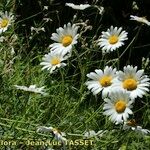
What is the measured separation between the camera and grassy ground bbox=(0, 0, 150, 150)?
8.73 ft

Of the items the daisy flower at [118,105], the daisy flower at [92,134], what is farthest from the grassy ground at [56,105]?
the daisy flower at [118,105]

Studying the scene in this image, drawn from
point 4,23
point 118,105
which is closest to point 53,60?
point 4,23

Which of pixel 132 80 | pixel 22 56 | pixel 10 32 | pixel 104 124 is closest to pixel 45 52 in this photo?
pixel 22 56

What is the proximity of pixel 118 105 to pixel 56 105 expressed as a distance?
49 centimetres

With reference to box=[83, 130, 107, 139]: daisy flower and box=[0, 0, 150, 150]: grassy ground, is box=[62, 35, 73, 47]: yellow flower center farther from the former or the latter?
box=[83, 130, 107, 139]: daisy flower

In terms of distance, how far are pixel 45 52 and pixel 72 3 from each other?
0.30 meters

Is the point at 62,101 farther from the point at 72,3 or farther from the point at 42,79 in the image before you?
→ the point at 72,3

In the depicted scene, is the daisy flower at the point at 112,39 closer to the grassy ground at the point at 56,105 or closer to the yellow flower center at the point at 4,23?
the grassy ground at the point at 56,105

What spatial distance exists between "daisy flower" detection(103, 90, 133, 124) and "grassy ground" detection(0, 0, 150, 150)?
0.13 metres

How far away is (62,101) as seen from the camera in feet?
9.74

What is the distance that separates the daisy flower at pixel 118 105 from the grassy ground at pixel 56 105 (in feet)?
0.42

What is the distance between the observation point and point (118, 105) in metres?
2.51

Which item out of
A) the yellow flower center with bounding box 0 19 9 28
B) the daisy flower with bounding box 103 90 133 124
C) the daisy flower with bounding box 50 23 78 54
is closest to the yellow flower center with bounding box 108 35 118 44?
the daisy flower with bounding box 50 23 78 54

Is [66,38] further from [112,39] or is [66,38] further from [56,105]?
[56,105]
